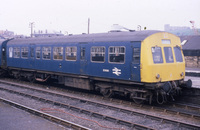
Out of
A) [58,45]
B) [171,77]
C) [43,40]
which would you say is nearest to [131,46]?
[171,77]

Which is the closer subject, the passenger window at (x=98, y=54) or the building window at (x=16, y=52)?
the passenger window at (x=98, y=54)

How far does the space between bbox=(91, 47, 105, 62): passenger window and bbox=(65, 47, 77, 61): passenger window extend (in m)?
1.56

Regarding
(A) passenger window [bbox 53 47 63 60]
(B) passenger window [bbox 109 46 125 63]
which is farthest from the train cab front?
(A) passenger window [bbox 53 47 63 60]

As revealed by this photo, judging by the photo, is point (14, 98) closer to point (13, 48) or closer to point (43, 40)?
point (43, 40)

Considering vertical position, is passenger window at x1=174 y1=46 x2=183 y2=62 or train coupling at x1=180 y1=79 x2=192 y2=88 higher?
passenger window at x1=174 y1=46 x2=183 y2=62

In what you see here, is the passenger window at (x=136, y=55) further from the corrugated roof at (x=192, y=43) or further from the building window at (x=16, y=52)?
the corrugated roof at (x=192, y=43)

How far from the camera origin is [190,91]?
42.5 ft

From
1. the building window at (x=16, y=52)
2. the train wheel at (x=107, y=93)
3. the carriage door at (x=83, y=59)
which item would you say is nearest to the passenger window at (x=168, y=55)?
the train wheel at (x=107, y=93)

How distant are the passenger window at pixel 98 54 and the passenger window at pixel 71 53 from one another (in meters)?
1.56

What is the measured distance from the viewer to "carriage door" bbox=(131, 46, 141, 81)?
Result: 36.9 feet

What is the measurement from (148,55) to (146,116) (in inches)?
107

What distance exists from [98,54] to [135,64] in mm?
2603

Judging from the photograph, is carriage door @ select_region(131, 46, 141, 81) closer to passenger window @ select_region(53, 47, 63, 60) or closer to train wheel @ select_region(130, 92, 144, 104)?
train wheel @ select_region(130, 92, 144, 104)

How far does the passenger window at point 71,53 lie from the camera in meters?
14.7
